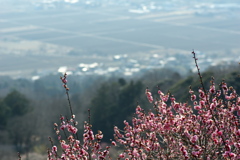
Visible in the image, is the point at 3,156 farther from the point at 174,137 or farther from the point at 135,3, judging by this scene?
the point at 135,3

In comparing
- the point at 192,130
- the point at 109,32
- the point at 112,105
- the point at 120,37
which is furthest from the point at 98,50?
the point at 192,130

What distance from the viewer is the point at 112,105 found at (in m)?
19.6

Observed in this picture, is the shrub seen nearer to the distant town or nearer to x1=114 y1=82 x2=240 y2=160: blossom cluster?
x1=114 y1=82 x2=240 y2=160: blossom cluster

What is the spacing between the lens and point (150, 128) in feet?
16.5

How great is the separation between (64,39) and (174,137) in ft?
242

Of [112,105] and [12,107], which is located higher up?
[12,107]

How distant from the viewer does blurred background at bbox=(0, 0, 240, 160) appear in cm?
1973

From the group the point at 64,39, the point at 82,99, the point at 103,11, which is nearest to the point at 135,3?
the point at 103,11

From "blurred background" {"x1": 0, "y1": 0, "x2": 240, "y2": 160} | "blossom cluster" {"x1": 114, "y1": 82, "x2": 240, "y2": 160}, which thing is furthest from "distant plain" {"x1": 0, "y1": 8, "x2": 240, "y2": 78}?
"blossom cluster" {"x1": 114, "y1": 82, "x2": 240, "y2": 160}

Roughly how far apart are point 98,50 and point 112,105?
50539 millimetres

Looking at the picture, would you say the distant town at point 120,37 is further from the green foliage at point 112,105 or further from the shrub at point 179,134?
the shrub at point 179,134

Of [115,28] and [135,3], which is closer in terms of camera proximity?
[115,28]

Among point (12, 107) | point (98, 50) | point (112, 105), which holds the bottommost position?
point (112, 105)

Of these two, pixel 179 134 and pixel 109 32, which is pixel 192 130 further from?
pixel 109 32
